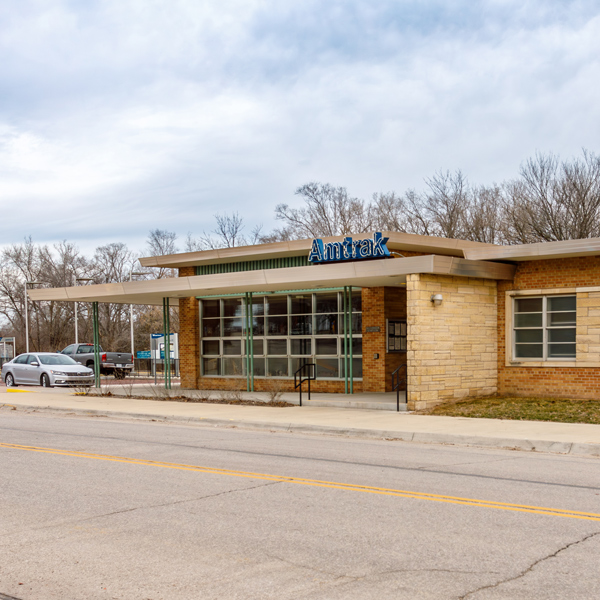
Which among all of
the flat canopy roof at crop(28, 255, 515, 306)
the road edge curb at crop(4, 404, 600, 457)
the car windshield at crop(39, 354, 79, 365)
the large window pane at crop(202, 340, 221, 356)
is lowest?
the road edge curb at crop(4, 404, 600, 457)

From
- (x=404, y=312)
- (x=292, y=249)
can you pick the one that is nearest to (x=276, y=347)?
(x=292, y=249)

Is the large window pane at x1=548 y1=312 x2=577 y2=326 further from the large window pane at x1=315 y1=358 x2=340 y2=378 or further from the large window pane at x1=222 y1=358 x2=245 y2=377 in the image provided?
the large window pane at x1=222 y1=358 x2=245 y2=377

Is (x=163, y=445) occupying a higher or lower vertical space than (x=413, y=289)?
lower

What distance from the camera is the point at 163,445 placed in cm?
1298

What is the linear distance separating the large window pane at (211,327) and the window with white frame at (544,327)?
1043 cm

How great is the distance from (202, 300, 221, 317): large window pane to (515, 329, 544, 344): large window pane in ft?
34.3

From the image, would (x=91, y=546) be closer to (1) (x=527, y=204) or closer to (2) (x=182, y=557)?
(2) (x=182, y=557)

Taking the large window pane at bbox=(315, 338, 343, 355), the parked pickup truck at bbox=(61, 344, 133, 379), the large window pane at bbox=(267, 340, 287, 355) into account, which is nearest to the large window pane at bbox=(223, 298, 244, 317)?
the large window pane at bbox=(267, 340, 287, 355)

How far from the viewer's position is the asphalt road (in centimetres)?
536

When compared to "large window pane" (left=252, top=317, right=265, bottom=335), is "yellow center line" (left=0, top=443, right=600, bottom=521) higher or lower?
lower

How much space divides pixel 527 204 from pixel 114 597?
38.4m

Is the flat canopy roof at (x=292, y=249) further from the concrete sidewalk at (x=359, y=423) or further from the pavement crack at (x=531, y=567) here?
the pavement crack at (x=531, y=567)

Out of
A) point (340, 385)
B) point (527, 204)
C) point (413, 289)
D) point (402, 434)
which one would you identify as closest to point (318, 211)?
point (527, 204)

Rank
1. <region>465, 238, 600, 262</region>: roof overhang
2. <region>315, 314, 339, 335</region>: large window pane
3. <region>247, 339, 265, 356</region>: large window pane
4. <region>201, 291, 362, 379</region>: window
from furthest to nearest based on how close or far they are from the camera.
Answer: <region>247, 339, 265, 356</region>: large window pane → <region>315, 314, 339, 335</region>: large window pane → <region>201, 291, 362, 379</region>: window → <region>465, 238, 600, 262</region>: roof overhang
